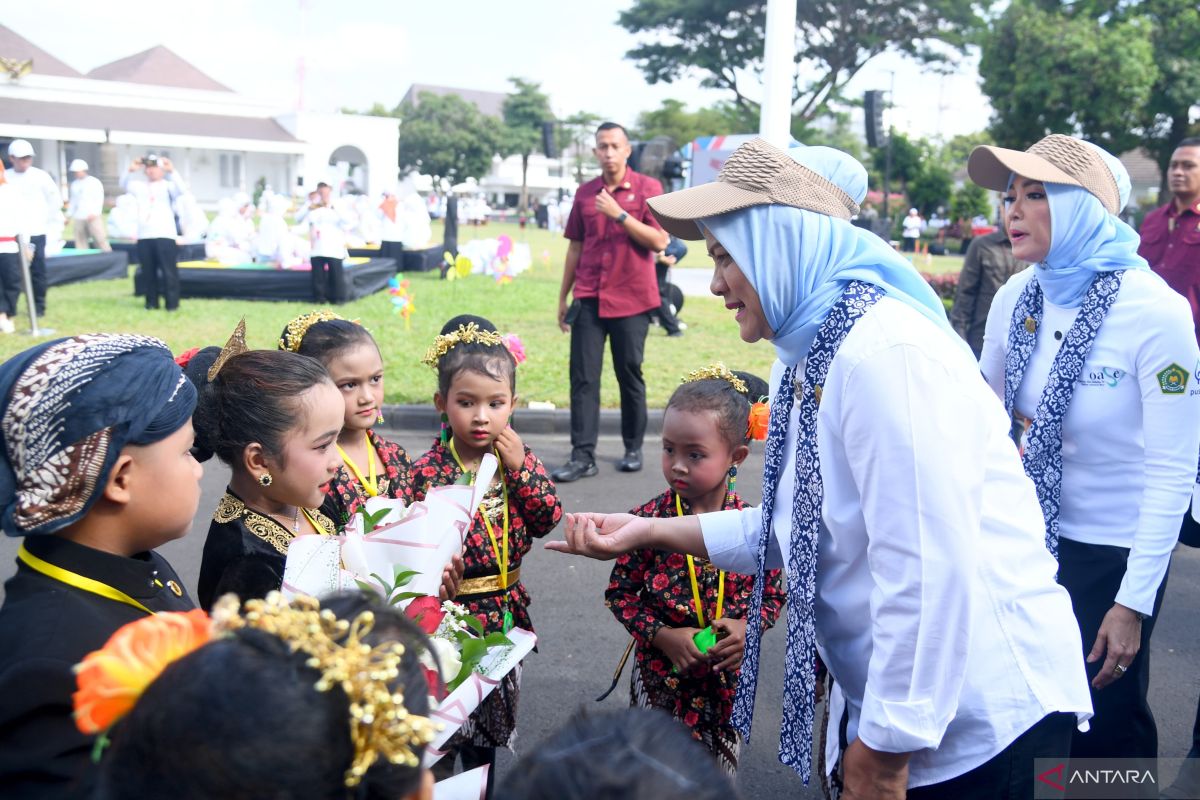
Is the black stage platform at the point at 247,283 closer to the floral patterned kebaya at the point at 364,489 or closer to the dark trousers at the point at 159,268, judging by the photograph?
the dark trousers at the point at 159,268

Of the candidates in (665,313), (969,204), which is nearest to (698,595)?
(665,313)

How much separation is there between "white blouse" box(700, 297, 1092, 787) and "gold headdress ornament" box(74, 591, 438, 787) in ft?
2.59

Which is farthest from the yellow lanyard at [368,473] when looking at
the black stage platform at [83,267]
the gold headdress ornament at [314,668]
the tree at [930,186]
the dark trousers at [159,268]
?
the tree at [930,186]

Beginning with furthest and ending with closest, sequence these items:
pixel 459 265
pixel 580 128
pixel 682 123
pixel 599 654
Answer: pixel 580 128 → pixel 682 123 → pixel 459 265 → pixel 599 654

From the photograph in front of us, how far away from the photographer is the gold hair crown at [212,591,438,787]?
1123mm

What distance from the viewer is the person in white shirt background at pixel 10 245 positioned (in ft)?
35.3

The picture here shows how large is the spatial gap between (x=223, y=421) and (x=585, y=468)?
14.0 ft

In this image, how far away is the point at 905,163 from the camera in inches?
1444

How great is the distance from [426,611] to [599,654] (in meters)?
2.29

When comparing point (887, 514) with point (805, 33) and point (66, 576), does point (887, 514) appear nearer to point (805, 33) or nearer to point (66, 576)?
point (66, 576)

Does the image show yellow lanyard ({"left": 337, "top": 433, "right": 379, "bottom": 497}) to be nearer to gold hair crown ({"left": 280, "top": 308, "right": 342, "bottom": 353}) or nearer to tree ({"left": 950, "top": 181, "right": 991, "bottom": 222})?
gold hair crown ({"left": 280, "top": 308, "right": 342, "bottom": 353})

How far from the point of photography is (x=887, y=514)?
5.16ft

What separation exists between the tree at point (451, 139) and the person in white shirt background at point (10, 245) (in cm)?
5114

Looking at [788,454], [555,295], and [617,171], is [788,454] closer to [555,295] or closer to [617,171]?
[617,171]
